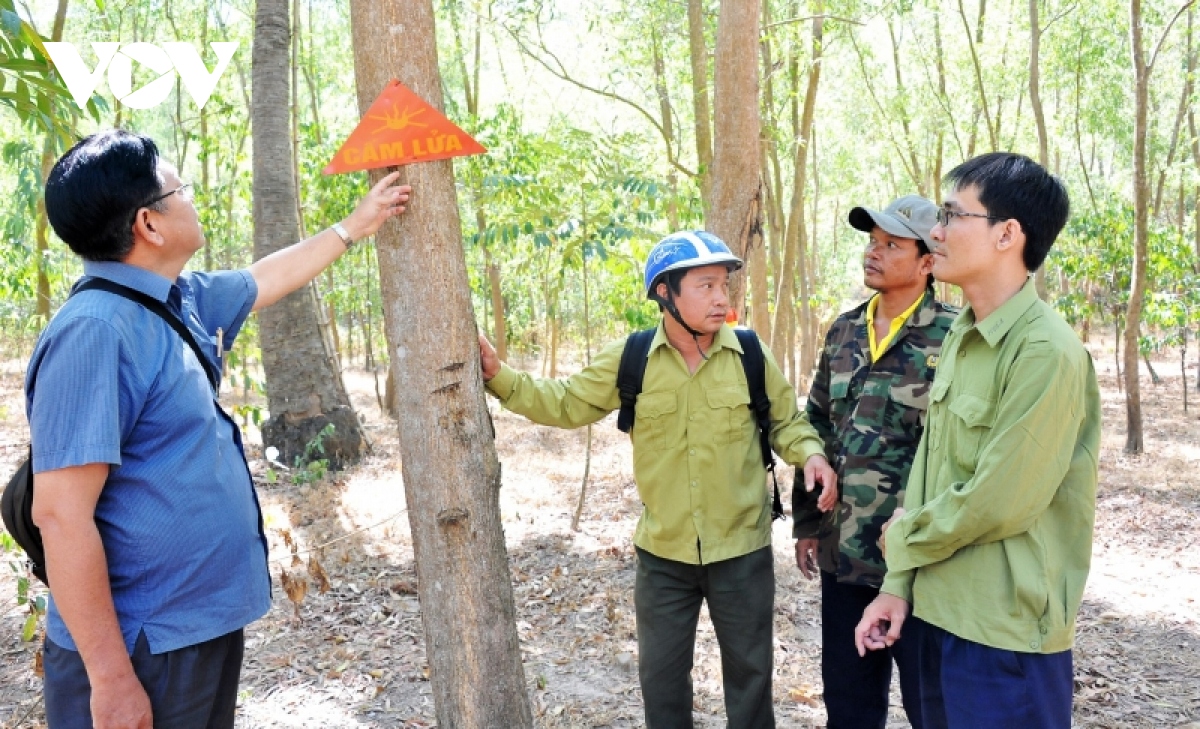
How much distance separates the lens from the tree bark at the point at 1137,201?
792cm

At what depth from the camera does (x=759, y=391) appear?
3.04 m

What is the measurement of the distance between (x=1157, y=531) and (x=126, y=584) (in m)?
6.96

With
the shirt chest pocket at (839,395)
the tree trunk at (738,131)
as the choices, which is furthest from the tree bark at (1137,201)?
the shirt chest pocket at (839,395)

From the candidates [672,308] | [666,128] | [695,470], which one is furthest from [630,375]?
[666,128]

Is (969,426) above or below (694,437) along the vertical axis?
above

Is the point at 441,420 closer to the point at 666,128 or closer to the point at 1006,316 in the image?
the point at 1006,316

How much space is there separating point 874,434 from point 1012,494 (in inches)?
38.0

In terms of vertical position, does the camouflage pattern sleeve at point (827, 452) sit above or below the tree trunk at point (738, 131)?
below

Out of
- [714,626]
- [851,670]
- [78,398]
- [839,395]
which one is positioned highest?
[78,398]

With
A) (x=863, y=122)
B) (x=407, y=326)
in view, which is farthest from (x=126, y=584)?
(x=863, y=122)

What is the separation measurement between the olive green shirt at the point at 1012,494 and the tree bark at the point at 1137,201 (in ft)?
23.4

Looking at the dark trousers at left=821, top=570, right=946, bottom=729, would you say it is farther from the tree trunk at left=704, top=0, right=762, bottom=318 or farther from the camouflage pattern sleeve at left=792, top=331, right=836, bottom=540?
the tree trunk at left=704, top=0, right=762, bottom=318

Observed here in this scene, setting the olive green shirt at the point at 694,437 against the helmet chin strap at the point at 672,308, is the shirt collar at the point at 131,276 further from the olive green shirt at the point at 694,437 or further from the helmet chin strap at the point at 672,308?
the helmet chin strap at the point at 672,308

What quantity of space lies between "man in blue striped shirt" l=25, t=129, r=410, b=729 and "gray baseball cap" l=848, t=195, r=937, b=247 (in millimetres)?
2090
